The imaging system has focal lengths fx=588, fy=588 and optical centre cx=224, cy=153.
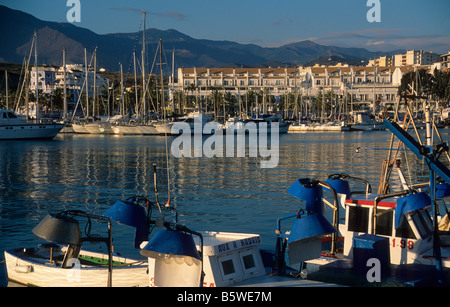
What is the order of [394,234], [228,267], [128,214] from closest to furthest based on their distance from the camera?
1. [228,267]
2. [128,214]
3. [394,234]

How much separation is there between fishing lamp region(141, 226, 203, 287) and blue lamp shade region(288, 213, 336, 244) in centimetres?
287

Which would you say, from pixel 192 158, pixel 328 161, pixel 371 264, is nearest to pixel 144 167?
pixel 192 158

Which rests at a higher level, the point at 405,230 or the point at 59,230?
the point at 59,230

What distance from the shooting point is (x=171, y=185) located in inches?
1812

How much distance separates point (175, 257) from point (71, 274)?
4.44 meters

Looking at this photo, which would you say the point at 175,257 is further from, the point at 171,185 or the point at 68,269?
the point at 171,185

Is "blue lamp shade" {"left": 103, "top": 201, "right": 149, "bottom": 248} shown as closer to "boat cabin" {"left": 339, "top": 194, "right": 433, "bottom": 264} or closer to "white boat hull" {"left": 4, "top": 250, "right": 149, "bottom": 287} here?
"white boat hull" {"left": 4, "top": 250, "right": 149, "bottom": 287}

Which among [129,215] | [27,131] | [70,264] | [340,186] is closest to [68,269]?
[70,264]

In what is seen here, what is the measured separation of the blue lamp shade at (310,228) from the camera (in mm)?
15945

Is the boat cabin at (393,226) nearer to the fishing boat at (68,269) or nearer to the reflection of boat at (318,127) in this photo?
the fishing boat at (68,269)

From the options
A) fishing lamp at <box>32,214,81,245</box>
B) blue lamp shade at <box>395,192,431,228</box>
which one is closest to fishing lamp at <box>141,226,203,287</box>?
fishing lamp at <box>32,214,81,245</box>

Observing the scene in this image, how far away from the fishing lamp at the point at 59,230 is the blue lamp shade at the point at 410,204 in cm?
947

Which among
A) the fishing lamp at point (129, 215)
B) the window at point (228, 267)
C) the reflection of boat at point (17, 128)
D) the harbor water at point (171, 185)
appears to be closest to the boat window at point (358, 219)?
the harbor water at point (171, 185)
